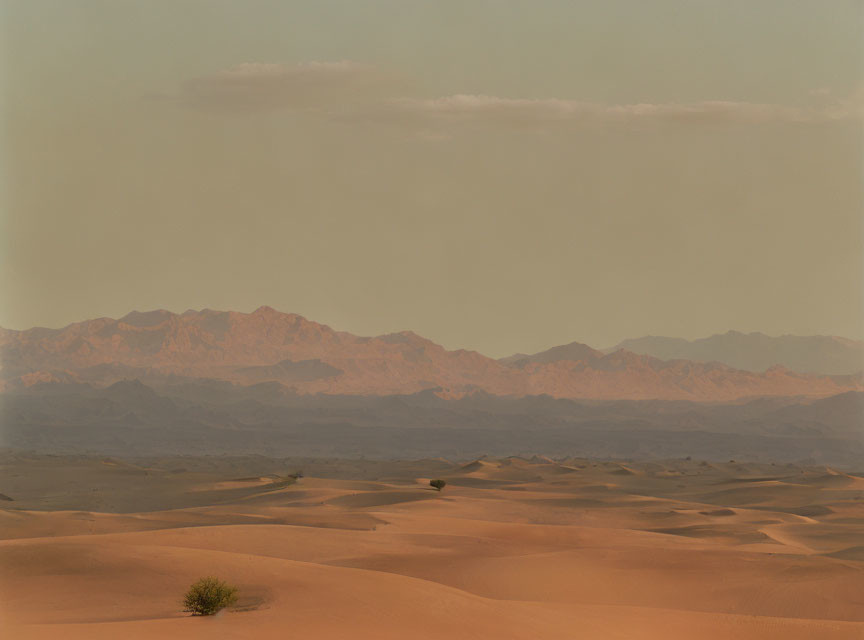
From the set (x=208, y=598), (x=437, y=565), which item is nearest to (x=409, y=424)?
(x=437, y=565)

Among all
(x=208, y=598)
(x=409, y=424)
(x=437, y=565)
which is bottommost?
(x=208, y=598)

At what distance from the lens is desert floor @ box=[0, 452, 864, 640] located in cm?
1638

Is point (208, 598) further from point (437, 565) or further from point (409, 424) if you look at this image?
point (409, 424)

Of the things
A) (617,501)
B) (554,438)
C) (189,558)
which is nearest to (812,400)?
(554,438)

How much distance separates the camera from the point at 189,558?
21359 mm

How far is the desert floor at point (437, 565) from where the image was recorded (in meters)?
16.4

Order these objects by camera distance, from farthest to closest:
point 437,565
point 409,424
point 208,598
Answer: point 409,424
point 437,565
point 208,598

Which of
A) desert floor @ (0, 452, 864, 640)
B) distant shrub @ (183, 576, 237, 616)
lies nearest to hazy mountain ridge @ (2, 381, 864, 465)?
desert floor @ (0, 452, 864, 640)

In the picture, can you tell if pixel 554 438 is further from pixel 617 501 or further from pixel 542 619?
pixel 542 619

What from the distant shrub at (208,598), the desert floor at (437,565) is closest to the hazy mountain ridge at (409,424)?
the desert floor at (437,565)

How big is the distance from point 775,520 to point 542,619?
95.1 ft

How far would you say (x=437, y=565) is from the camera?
26.1m

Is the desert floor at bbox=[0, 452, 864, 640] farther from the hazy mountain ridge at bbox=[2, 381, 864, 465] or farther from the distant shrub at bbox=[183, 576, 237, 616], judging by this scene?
the hazy mountain ridge at bbox=[2, 381, 864, 465]

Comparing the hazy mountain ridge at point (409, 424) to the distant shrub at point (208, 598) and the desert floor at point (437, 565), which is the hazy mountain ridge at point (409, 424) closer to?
the desert floor at point (437, 565)
